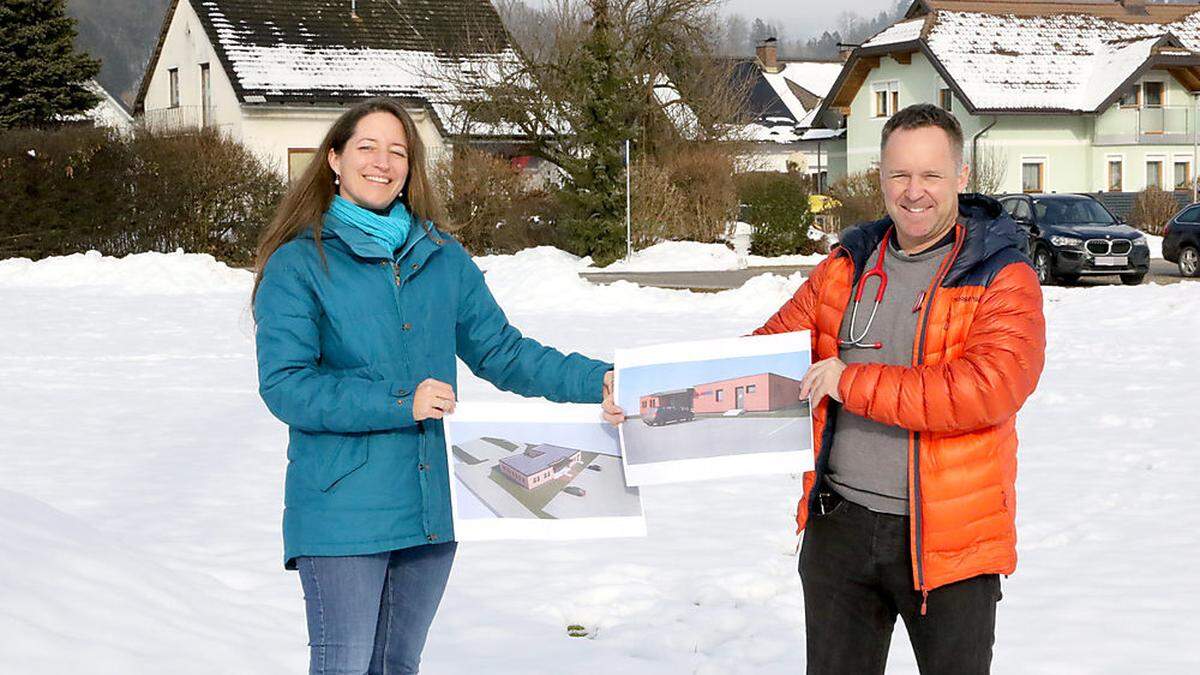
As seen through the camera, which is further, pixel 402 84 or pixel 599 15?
pixel 402 84

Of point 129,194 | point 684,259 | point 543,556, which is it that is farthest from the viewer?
A: point 684,259

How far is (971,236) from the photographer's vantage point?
335 cm

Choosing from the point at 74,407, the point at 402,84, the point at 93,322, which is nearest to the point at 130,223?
the point at 93,322

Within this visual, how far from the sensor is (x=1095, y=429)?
9883 mm

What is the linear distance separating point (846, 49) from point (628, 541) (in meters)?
72.7

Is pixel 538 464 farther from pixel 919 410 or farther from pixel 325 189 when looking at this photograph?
pixel 919 410

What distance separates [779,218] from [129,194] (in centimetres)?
1372

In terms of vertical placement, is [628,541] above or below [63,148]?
below

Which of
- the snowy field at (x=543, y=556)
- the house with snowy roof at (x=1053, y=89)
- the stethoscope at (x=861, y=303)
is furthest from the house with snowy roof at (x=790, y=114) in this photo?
the stethoscope at (x=861, y=303)

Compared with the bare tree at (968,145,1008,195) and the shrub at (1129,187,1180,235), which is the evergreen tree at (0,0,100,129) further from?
the shrub at (1129,187,1180,235)

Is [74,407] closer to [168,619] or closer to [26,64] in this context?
[168,619]

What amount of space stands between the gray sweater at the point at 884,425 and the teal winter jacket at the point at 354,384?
1006mm

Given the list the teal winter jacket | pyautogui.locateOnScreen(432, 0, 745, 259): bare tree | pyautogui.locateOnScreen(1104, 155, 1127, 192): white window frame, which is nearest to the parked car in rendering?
the teal winter jacket

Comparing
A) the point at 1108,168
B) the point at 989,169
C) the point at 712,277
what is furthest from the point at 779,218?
the point at 1108,168
